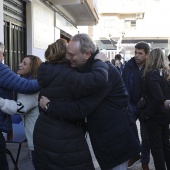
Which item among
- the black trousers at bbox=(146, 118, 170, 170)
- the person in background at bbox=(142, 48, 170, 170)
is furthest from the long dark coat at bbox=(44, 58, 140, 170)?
the black trousers at bbox=(146, 118, 170, 170)

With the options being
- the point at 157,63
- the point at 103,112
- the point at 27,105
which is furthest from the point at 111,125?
the point at 157,63

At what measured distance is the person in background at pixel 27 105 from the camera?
3.20 m

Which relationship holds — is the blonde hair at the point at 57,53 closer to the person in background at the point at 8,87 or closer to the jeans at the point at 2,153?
the person in background at the point at 8,87

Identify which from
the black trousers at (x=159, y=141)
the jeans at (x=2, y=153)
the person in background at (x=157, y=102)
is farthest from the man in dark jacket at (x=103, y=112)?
the black trousers at (x=159, y=141)

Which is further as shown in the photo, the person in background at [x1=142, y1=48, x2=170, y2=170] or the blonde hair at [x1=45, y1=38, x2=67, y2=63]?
the person in background at [x1=142, y1=48, x2=170, y2=170]

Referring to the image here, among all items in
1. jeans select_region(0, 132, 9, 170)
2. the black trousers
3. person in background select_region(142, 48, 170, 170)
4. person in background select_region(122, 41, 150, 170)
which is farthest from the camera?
person in background select_region(122, 41, 150, 170)

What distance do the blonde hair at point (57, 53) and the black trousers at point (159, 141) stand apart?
1884mm

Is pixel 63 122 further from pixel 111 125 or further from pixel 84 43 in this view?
pixel 84 43

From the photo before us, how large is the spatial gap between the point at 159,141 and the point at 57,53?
2.15 m

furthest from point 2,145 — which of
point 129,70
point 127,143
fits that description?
point 129,70

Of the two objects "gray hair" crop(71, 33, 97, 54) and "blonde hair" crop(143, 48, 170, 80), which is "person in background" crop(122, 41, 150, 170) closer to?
"blonde hair" crop(143, 48, 170, 80)

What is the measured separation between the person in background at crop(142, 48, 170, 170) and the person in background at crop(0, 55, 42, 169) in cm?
137

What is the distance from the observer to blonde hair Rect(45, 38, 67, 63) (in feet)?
8.34

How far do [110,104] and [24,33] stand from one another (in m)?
5.65
